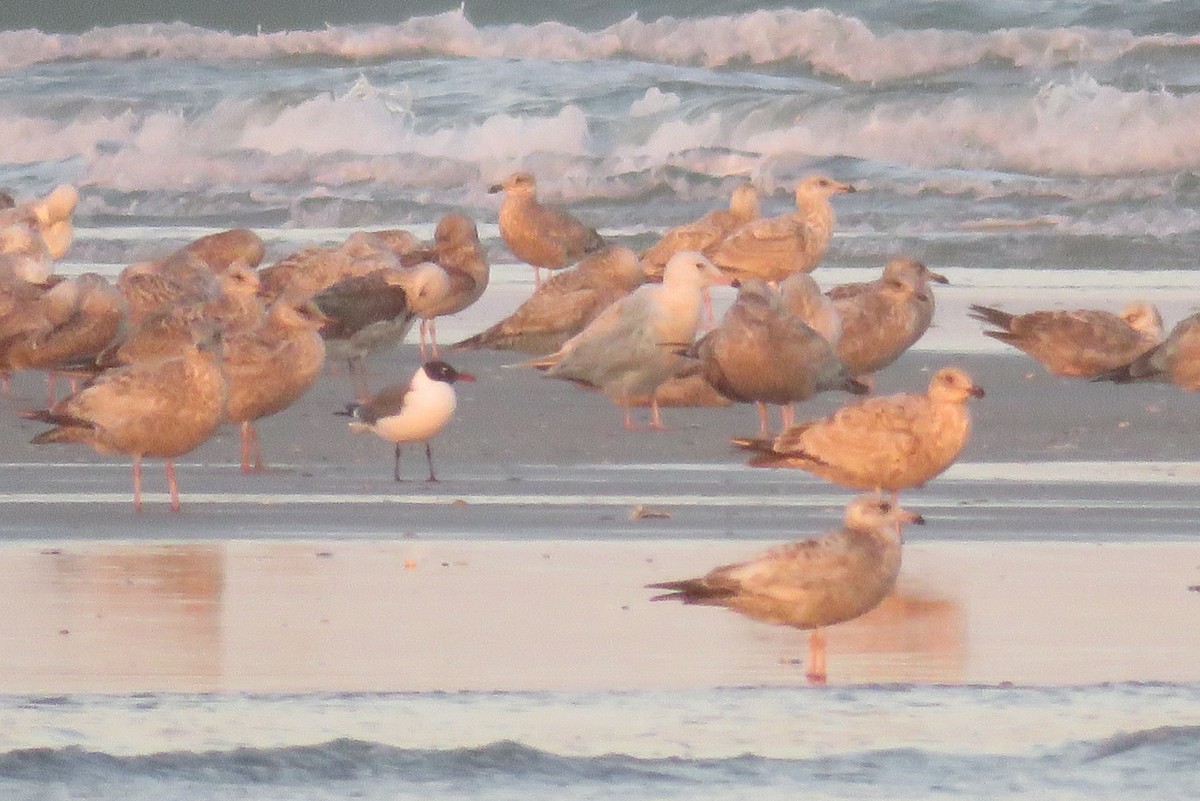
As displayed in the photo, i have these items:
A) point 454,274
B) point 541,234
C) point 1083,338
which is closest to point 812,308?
point 1083,338

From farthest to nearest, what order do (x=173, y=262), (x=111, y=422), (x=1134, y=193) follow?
(x=1134, y=193) < (x=173, y=262) < (x=111, y=422)

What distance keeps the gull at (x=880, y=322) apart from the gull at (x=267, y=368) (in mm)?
2860

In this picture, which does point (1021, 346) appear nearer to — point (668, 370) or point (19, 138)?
point (668, 370)

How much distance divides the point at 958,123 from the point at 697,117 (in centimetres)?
360

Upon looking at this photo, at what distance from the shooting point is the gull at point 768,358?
11.5 m

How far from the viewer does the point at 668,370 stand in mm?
12297

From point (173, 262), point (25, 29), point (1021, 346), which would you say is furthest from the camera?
point (25, 29)

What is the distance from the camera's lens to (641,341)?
12.3 metres

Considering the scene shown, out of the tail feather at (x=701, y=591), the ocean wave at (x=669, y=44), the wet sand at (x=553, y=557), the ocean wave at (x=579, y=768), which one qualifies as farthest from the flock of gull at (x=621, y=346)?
the ocean wave at (x=669, y=44)

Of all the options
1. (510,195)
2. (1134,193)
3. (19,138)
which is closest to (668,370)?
(510,195)

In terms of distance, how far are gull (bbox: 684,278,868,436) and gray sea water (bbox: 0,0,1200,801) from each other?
4.08 m

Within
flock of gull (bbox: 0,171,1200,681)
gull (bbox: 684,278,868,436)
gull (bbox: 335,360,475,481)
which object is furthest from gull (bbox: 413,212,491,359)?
gull (bbox: 335,360,475,481)

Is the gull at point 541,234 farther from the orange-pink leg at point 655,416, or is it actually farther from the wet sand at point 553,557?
the orange-pink leg at point 655,416

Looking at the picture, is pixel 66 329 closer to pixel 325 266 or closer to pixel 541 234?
pixel 325 266
